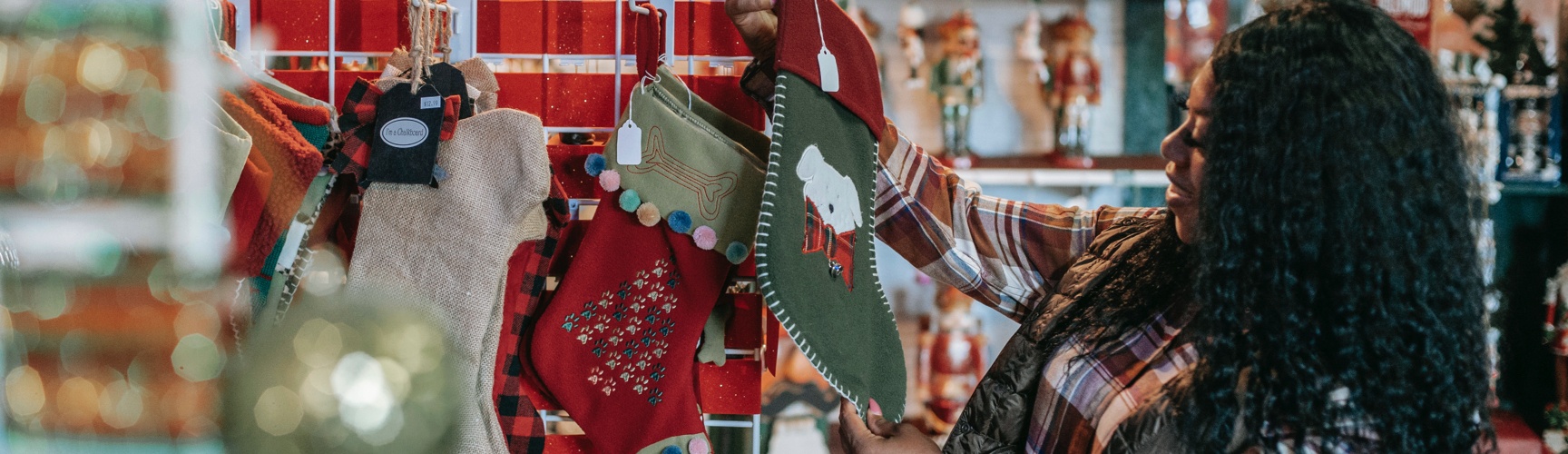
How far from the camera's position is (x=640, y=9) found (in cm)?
117

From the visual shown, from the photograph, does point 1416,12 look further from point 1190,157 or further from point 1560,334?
point 1190,157

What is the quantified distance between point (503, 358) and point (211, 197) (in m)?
0.97

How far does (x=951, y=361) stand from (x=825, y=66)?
1668 mm

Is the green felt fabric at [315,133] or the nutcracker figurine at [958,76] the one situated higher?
the nutcracker figurine at [958,76]

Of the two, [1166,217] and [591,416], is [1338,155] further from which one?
[591,416]

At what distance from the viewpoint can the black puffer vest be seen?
1.20 metres

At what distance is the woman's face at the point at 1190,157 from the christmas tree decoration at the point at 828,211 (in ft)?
1.06

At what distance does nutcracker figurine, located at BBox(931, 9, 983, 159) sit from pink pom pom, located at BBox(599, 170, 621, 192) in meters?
1.60

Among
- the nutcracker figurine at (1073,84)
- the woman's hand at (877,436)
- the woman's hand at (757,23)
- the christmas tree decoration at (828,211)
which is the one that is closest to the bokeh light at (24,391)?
the christmas tree decoration at (828,211)

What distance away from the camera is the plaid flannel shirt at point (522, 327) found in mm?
1213

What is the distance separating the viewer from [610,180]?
116 cm

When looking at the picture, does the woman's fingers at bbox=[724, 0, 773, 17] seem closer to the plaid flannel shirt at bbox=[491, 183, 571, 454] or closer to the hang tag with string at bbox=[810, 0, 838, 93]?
the hang tag with string at bbox=[810, 0, 838, 93]

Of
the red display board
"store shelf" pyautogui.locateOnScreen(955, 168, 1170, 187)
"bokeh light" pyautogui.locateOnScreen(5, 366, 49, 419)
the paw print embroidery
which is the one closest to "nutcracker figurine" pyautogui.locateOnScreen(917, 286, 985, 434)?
"store shelf" pyautogui.locateOnScreen(955, 168, 1170, 187)

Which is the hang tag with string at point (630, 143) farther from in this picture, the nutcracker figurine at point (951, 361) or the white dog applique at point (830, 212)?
the nutcracker figurine at point (951, 361)
